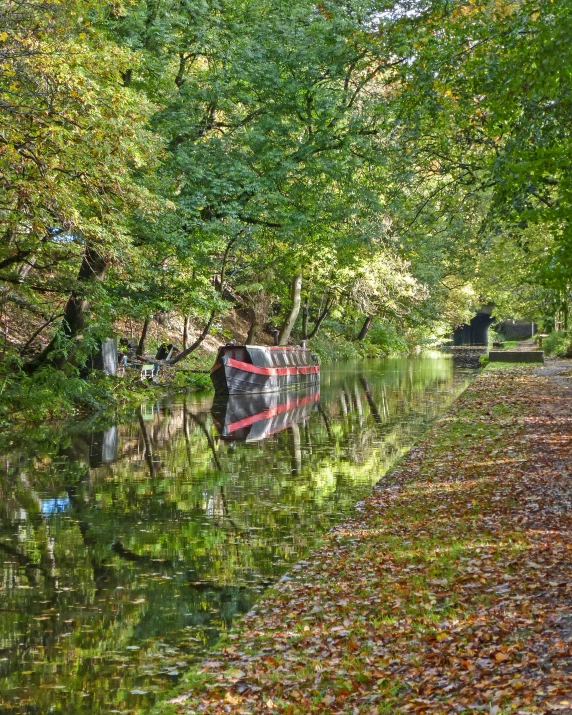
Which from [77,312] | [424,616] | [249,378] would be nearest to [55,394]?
[77,312]

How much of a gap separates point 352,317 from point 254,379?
28034 mm

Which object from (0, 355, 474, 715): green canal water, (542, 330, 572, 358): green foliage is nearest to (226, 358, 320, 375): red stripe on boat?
(0, 355, 474, 715): green canal water

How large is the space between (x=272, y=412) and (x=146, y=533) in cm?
1653

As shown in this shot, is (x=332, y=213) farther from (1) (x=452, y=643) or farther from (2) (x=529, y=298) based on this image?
(1) (x=452, y=643)

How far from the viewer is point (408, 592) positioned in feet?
25.2

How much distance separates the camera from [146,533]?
11.4 metres

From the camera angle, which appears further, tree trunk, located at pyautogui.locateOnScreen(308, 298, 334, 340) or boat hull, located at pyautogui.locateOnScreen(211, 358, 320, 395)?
tree trunk, located at pyautogui.locateOnScreen(308, 298, 334, 340)

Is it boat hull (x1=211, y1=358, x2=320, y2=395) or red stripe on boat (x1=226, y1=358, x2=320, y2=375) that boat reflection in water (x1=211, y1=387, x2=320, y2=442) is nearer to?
boat hull (x1=211, y1=358, x2=320, y2=395)

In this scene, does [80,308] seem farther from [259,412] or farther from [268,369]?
[268,369]

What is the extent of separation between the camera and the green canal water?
694 centimetres

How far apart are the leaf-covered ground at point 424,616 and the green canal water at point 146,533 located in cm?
59

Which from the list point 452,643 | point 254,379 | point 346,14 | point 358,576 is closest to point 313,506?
point 358,576

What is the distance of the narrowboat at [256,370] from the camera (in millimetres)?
31125

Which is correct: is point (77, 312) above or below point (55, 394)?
above
